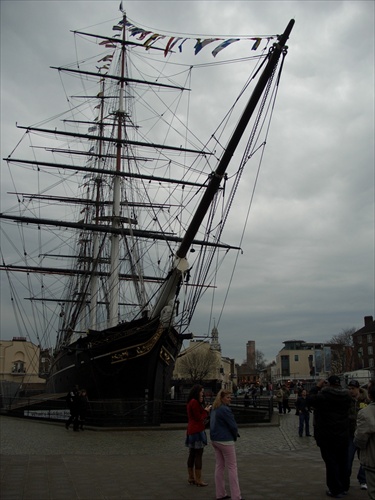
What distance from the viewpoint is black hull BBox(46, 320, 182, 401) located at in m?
21.1


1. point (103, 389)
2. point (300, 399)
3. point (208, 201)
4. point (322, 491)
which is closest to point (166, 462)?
point (322, 491)

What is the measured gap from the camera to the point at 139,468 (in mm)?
8992

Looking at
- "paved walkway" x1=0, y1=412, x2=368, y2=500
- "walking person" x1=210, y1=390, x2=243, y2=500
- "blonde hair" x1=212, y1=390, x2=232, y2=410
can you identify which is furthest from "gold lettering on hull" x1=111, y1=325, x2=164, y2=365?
"walking person" x1=210, y1=390, x2=243, y2=500

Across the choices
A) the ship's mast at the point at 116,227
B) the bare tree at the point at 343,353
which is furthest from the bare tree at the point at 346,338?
the ship's mast at the point at 116,227

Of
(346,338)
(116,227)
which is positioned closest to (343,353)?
(346,338)

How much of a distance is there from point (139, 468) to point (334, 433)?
3.86 metres

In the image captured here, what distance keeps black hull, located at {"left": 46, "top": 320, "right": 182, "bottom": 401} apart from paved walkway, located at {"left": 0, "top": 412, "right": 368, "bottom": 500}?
587cm

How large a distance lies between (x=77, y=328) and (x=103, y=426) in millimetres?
22735

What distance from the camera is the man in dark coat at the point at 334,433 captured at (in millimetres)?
6566

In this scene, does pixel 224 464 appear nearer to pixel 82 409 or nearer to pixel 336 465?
pixel 336 465

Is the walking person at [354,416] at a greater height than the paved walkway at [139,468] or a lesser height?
greater

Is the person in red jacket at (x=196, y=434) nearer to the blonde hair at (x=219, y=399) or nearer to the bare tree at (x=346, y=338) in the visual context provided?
the blonde hair at (x=219, y=399)

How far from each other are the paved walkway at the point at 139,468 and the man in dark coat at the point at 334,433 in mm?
224

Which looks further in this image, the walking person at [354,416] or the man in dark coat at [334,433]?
the walking person at [354,416]
